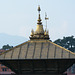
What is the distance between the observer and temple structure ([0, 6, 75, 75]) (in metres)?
28.5

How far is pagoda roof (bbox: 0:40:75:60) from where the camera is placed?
28422 millimetres

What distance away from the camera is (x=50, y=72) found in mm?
29062

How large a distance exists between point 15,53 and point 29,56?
1.12 metres

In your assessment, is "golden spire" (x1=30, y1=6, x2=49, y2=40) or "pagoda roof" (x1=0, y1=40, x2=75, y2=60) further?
"golden spire" (x1=30, y1=6, x2=49, y2=40)

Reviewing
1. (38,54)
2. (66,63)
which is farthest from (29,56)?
(66,63)

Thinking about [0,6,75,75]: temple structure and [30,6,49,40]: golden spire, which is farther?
[30,6,49,40]: golden spire

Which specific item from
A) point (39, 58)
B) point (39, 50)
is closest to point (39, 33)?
point (39, 50)

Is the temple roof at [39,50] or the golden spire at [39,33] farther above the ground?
the golden spire at [39,33]

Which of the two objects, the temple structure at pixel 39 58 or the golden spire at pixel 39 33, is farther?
the golden spire at pixel 39 33

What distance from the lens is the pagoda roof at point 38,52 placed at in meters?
28.4

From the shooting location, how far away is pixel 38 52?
2884cm

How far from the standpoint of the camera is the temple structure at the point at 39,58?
28453 mm

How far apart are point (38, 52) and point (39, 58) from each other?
651mm

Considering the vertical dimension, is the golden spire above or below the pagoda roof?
above
